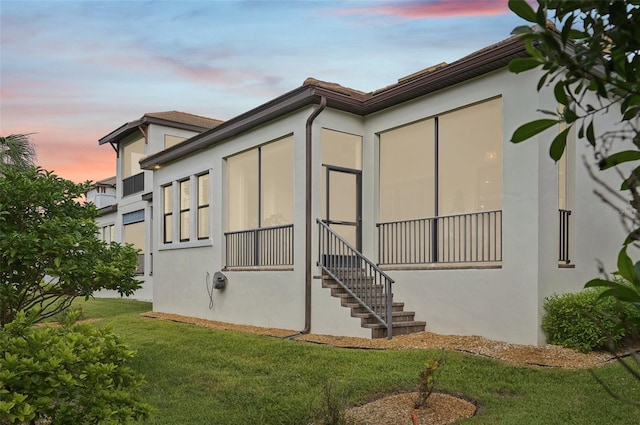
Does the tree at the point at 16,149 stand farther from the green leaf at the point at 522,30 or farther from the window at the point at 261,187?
the green leaf at the point at 522,30

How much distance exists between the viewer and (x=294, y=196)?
1021 cm

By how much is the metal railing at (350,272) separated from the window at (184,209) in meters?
5.47

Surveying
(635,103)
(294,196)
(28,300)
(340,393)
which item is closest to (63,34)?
(28,300)

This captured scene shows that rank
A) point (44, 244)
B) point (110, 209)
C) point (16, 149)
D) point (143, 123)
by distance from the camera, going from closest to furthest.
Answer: point (44, 244) → point (16, 149) → point (143, 123) → point (110, 209)

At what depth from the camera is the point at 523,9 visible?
108 centimetres

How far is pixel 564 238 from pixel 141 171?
16574 millimetres

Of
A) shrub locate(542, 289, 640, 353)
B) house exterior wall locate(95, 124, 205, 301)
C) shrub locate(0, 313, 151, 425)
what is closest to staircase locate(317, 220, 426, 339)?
shrub locate(542, 289, 640, 353)

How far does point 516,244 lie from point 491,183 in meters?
2.34

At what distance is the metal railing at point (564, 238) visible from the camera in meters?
8.28

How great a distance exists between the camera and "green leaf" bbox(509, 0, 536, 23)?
1.08 m

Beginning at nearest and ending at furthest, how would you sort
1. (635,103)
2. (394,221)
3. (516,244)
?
(635,103) → (516,244) → (394,221)

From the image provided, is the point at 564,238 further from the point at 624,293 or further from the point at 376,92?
the point at 624,293

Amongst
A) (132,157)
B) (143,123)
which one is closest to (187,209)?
(143,123)

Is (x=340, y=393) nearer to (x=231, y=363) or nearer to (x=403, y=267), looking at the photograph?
(x=231, y=363)
